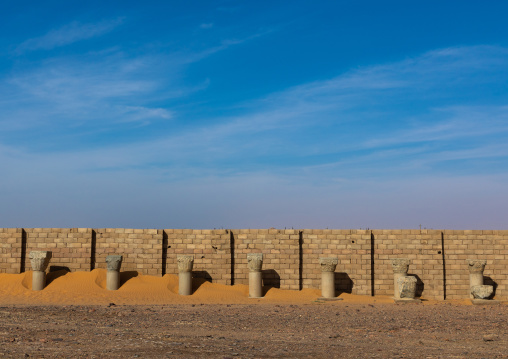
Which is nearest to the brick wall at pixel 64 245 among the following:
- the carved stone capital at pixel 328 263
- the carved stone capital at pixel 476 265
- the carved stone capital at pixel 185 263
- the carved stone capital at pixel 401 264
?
the carved stone capital at pixel 185 263

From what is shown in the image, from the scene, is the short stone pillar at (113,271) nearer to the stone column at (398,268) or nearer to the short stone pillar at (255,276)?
the short stone pillar at (255,276)

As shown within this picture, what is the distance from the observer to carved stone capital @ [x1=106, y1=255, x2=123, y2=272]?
22.1m

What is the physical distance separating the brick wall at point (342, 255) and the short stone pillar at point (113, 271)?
7108mm

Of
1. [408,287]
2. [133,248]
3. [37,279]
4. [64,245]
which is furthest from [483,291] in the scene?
[37,279]

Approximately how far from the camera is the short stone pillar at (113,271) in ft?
72.6

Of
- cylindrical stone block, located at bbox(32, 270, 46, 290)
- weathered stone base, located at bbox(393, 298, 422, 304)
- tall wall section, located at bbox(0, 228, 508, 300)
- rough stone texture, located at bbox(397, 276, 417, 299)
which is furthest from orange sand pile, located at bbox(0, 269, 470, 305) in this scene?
rough stone texture, located at bbox(397, 276, 417, 299)

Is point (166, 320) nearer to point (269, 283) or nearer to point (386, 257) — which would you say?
point (269, 283)

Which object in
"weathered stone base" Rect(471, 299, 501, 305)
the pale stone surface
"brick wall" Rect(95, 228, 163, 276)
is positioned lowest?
"weathered stone base" Rect(471, 299, 501, 305)

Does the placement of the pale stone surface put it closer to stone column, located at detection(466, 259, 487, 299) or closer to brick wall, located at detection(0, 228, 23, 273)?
stone column, located at detection(466, 259, 487, 299)

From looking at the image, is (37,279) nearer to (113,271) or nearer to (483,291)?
(113,271)

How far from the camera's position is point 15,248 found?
23.2m

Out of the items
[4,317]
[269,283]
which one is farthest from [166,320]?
[269,283]

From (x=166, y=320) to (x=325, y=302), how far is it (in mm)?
8078

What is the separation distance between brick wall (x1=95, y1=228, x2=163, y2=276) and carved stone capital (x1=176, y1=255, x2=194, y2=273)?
4.25 feet
